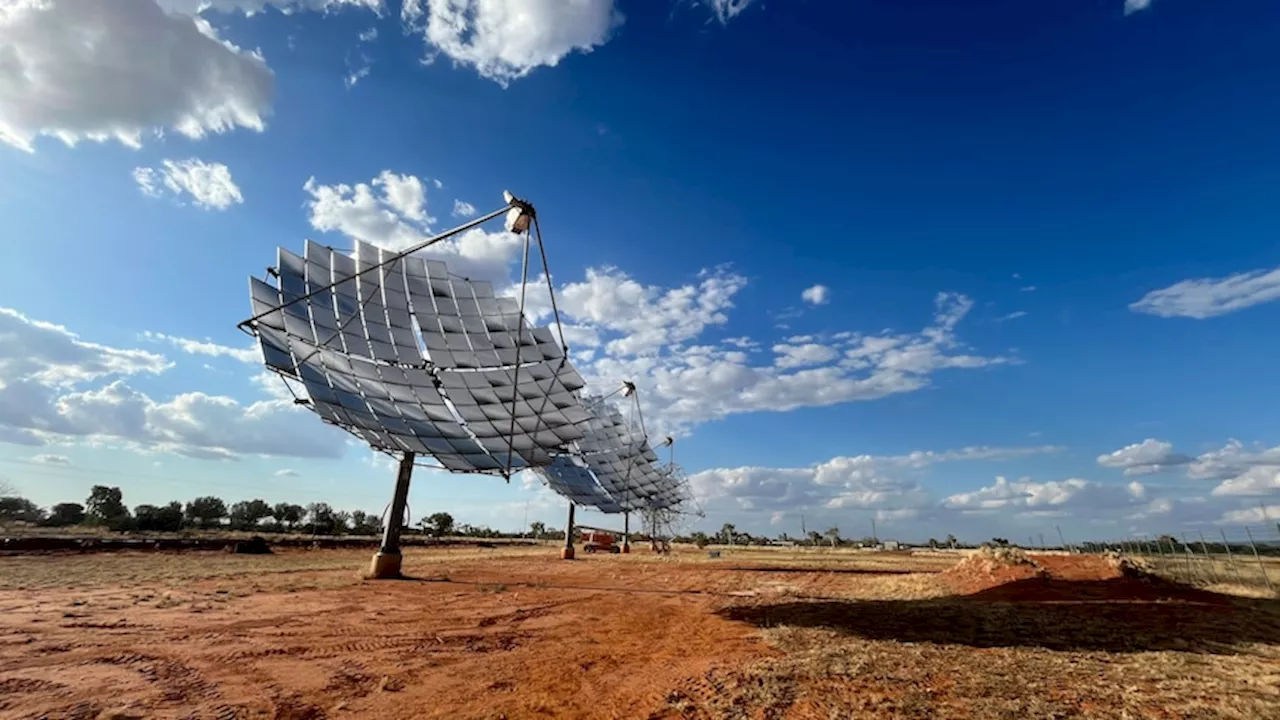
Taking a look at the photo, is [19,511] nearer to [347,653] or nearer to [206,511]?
[206,511]

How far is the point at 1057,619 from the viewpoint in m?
16.9

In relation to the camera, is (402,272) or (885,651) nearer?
(885,651)

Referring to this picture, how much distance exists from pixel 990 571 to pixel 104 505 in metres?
108

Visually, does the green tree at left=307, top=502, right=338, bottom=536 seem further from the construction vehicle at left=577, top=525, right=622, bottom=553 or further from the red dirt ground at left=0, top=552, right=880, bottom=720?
the red dirt ground at left=0, top=552, right=880, bottom=720

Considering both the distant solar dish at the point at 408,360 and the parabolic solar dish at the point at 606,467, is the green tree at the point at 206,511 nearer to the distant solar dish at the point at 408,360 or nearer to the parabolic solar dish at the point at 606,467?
the parabolic solar dish at the point at 606,467

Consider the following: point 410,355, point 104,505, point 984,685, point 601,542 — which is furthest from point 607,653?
point 104,505

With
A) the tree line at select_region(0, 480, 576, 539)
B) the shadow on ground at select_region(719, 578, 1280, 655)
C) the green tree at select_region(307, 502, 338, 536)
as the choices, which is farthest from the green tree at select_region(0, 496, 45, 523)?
the shadow on ground at select_region(719, 578, 1280, 655)

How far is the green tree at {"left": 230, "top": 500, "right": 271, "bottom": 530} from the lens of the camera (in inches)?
3466

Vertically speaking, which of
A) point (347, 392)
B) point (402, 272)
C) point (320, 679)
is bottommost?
point (320, 679)

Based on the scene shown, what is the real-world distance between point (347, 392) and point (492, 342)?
6848 mm

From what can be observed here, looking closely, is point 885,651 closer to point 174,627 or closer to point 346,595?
point 174,627

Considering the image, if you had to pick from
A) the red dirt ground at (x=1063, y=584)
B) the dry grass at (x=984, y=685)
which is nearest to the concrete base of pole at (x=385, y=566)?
the dry grass at (x=984, y=685)

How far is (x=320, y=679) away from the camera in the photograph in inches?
382

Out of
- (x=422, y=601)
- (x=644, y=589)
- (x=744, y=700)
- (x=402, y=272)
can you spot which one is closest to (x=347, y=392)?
(x=402, y=272)
